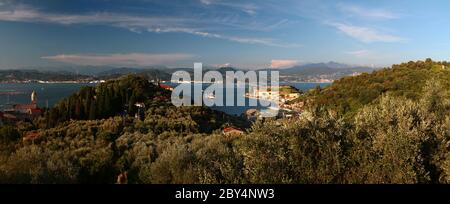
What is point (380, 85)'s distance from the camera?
4138 cm

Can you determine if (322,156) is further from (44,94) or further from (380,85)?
(44,94)

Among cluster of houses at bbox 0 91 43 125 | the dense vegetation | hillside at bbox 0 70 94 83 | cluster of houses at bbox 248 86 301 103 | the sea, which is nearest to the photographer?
the dense vegetation

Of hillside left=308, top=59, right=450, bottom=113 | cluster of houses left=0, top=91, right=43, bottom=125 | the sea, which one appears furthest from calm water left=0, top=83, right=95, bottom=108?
hillside left=308, top=59, right=450, bottom=113

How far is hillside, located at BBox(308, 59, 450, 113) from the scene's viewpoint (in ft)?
115

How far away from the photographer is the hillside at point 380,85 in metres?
35.1

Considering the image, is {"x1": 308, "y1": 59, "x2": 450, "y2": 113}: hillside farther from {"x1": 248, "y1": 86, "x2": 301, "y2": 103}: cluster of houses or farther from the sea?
the sea

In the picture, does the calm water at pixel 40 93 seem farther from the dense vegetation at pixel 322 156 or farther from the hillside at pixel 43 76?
the dense vegetation at pixel 322 156

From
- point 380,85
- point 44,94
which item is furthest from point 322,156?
point 44,94

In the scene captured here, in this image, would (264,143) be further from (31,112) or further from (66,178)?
(31,112)

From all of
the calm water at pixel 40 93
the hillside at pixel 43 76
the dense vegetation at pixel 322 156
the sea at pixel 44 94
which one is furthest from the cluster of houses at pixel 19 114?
the dense vegetation at pixel 322 156

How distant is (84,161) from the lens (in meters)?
14.0

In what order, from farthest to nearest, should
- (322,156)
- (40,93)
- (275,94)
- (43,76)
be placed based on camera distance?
(40,93), (275,94), (43,76), (322,156)
